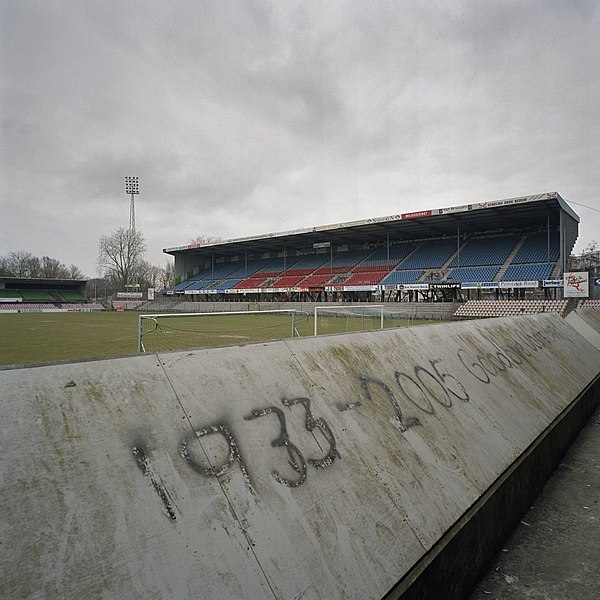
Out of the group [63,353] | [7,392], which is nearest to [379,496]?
[7,392]

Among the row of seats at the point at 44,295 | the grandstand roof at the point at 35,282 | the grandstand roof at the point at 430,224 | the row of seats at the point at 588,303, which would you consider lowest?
the row of seats at the point at 588,303

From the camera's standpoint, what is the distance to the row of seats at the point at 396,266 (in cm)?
3206

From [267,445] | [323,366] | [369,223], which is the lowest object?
[267,445]

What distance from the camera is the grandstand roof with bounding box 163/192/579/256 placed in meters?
29.7

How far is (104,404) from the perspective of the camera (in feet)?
6.15

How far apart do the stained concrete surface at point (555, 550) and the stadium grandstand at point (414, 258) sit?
25.4 metres

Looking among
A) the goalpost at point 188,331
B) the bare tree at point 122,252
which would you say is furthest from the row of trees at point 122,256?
the goalpost at point 188,331

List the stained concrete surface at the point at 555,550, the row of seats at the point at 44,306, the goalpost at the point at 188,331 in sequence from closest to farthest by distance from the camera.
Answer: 1. the stained concrete surface at the point at 555,550
2. the goalpost at the point at 188,331
3. the row of seats at the point at 44,306

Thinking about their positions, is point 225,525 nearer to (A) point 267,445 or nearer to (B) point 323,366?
(A) point 267,445

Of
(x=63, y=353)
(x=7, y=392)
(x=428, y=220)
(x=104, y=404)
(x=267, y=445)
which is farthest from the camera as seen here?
(x=428, y=220)

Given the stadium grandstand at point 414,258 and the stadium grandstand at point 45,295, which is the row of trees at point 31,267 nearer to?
the stadium grandstand at point 45,295

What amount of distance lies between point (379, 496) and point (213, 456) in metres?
1.03

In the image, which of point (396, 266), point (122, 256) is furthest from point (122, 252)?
point (396, 266)

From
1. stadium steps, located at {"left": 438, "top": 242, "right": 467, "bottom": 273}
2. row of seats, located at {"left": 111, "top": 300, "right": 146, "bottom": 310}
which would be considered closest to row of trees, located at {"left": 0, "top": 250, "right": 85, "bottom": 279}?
row of seats, located at {"left": 111, "top": 300, "right": 146, "bottom": 310}
